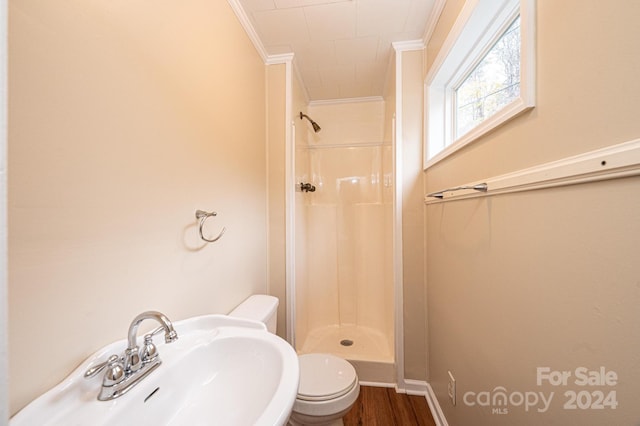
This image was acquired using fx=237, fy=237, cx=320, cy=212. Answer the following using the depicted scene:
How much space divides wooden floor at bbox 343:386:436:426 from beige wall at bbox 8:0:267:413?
3.69 feet

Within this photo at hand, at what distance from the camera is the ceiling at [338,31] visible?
1.35 metres

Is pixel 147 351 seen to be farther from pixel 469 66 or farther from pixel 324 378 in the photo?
pixel 469 66

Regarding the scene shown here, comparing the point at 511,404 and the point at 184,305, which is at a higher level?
the point at 184,305

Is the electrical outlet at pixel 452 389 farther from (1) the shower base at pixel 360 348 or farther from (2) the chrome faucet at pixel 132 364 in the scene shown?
(2) the chrome faucet at pixel 132 364

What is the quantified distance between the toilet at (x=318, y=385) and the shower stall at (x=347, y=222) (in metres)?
0.89

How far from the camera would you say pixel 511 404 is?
2.45 feet

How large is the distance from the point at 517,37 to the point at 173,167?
1.39m

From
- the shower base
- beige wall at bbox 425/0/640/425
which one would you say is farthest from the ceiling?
the shower base

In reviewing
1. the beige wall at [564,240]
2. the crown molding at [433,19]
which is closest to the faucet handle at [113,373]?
the beige wall at [564,240]

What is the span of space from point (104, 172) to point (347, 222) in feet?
6.81

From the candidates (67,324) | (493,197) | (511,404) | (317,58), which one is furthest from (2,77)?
(317,58)

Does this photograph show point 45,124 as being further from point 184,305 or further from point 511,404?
point 511,404

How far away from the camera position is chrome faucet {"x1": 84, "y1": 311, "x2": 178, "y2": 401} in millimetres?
545

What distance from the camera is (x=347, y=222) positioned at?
98.3 inches
